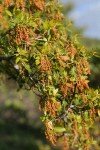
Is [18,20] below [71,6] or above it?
below

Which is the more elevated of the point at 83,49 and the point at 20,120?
the point at 83,49

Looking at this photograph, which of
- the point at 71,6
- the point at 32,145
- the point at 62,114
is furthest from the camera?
the point at 71,6

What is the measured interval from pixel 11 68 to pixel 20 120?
41.7ft

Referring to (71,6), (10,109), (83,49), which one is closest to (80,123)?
(83,49)

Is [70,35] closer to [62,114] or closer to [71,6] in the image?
[62,114]

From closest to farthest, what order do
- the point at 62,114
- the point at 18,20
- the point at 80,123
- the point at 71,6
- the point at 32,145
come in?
the point at 18,20, the point at 62,114, the point at 80,123, the point at 32,145, the point at 71,6

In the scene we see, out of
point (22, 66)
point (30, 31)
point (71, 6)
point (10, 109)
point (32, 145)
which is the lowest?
point (32, 145)

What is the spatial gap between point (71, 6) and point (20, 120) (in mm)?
15878

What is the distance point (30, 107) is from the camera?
64.0 feet

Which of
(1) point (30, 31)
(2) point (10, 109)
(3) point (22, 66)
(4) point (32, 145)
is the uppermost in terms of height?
(1) point (30, 31)

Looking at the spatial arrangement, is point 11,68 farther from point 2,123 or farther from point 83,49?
point 2,123

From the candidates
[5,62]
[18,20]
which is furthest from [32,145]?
[18,20]

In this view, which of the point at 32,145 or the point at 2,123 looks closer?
the point at 32,145

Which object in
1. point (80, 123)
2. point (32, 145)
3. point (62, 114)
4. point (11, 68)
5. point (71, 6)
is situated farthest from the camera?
point (71, 6)
